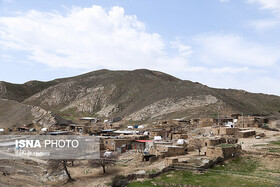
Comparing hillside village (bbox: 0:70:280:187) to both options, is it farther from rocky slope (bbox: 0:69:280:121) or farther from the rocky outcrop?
rocky slope (bbox: 0:69:280:121)

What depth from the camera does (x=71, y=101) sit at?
4604 inches

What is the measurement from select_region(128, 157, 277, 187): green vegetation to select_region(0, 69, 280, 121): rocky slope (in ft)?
134

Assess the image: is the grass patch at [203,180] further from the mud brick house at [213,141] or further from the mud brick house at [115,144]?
the mud brick house at [115,144]

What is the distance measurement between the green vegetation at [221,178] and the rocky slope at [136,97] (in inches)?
1609

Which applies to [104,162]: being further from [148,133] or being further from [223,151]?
[148,133]

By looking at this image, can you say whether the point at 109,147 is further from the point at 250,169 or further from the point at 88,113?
the point at 88,113

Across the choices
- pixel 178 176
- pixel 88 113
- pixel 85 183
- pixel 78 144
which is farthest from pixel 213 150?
pixel 88 113

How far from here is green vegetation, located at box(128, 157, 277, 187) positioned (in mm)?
17453

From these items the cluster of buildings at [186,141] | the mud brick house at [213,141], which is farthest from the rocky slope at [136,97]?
the mud brick house at [213,141]

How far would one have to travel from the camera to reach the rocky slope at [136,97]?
74.8 m

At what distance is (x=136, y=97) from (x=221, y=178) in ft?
277

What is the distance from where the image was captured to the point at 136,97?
10262 cm

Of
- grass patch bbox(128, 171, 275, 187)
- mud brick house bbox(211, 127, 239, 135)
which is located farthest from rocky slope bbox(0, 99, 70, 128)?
grass patch bbox(128, 171, 275, 187)

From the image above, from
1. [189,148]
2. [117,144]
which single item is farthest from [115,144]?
[189,148]
